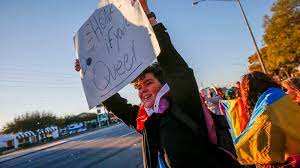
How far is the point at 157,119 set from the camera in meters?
2.07

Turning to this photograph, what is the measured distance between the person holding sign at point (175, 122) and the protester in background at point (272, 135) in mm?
742

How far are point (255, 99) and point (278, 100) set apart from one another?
16.0 inches

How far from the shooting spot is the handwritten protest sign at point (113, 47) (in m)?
1.95

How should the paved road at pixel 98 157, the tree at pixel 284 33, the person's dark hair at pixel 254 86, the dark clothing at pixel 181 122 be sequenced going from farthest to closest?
1. the tree at pixel 284 33
2. the paved road at pixel 98 157
3. the person's dark hair at pixel 254 86
4. the dark clothing at pixel 181 122

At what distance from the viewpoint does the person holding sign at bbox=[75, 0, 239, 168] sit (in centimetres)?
184

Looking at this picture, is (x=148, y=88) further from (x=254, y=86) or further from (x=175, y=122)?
(x=254, y=86)

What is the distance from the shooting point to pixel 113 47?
2264 millimetres

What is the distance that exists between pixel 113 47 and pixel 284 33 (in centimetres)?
3481

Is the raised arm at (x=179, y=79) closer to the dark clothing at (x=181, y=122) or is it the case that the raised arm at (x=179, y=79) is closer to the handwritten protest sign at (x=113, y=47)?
the dark clothing at (x=181, y=122)

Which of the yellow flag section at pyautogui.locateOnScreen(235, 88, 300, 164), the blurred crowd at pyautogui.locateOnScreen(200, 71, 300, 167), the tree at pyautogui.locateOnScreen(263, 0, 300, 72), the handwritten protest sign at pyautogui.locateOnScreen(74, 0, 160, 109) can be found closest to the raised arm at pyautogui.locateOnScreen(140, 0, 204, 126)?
the handwritten protest sign at pyautogui.locateOnScreen(74, 0, 160, 109)

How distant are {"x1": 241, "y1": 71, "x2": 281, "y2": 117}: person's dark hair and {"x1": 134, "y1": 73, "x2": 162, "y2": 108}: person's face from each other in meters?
1.33

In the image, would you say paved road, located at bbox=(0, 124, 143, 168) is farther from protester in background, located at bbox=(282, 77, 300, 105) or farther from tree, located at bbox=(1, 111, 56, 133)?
tree, located at bbox=(1, 111, 56, 133)

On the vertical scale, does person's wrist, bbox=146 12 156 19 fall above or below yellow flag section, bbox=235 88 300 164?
above

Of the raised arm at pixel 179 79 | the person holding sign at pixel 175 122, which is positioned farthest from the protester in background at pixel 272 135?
the raised arm at pixel 179 79
